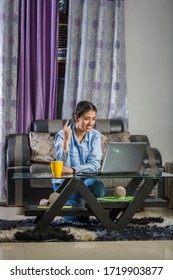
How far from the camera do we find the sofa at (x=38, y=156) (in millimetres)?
Answer: 5000

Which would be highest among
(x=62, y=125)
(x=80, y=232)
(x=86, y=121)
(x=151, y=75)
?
(x=151, y=75)

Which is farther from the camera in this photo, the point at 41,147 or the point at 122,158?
the point at 41,147

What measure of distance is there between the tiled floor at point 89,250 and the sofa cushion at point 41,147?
2029 mm

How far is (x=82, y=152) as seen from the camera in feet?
13.1

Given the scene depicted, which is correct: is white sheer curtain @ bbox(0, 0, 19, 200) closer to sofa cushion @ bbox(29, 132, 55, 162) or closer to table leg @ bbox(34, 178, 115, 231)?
sofa cushion @ bbox(29, 132, 55, 162)

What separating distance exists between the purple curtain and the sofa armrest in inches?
19.0

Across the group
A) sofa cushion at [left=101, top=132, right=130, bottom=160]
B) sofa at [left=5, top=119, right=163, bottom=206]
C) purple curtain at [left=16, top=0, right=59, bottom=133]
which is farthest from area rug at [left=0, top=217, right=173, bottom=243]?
purple curtain at [left=16, top=0, right=59, bottom=133]

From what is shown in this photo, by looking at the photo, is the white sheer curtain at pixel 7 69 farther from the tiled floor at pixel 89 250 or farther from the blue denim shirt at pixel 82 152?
the tiled floor at pixel 89 250

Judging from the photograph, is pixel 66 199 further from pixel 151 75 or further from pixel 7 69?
pixel 151 75

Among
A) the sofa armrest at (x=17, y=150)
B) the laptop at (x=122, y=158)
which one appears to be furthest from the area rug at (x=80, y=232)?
the sofa armrest at (x=17, y=150)

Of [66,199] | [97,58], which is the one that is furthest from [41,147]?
[66,199]

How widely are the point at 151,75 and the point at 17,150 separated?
6.27 feet
